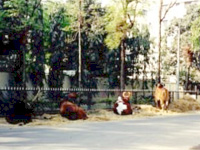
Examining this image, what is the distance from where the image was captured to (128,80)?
35.4 m

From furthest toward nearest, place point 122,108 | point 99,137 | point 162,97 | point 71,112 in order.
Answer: point 162,97 → point 122,108 → point 71,112 → point 99,137

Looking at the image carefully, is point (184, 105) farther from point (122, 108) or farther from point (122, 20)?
point (122, 20)

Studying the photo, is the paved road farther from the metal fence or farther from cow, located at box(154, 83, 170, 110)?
cow, located at box(154, 83, 170, 110)

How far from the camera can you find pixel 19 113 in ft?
47.9

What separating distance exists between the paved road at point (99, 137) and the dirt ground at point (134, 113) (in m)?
1.27

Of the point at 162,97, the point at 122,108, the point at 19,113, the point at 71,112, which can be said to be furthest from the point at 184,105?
the point at 19,113

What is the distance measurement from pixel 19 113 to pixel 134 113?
633cm

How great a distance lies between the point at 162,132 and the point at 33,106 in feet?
19.1

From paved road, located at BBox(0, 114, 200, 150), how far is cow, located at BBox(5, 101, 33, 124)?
134cm

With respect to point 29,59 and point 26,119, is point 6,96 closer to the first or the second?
point 26,119

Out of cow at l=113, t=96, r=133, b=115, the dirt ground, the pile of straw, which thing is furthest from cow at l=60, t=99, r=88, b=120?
the pile of straw

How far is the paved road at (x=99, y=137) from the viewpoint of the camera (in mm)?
9258

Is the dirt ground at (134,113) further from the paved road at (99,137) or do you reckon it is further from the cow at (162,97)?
the paved road at (99,137)

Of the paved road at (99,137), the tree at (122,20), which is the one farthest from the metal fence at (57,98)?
the paved road at (99,137)
